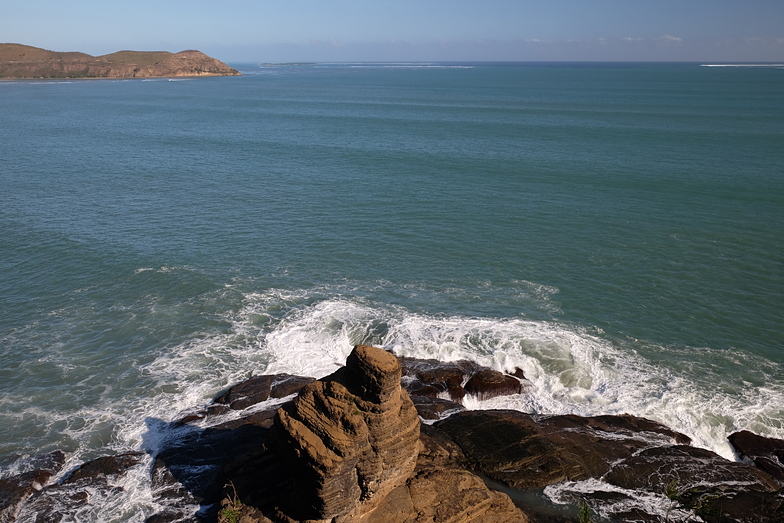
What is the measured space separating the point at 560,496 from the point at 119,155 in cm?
7986

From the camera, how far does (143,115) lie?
417ft

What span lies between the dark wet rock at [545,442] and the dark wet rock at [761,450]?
284 centimetres

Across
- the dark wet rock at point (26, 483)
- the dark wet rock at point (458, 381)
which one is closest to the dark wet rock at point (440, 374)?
the dark wet rock at point (458, 381)

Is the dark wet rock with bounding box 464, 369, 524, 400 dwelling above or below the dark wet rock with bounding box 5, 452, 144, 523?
above

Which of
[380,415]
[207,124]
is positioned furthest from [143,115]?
[380,415]

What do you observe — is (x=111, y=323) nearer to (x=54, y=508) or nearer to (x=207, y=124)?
(x=54, y=508)

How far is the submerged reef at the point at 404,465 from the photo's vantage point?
1802 centimetres

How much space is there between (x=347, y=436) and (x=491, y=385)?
13697 mm

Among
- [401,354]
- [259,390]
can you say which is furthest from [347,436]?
[401,354]

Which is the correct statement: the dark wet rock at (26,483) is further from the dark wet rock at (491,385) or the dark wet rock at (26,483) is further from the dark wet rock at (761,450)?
the dark wet rock at (761,450)

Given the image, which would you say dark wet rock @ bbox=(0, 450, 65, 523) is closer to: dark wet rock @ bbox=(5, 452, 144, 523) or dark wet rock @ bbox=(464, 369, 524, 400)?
dark wet rock @ bbox=(5, 452, 144, 523)

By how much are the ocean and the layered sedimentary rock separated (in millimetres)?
8317

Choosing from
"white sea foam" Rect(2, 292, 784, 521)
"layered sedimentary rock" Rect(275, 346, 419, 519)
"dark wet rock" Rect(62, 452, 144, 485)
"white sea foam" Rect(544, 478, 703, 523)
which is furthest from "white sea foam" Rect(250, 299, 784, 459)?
"layered sedimentary rock" Rect(275, 346, 419, 519)

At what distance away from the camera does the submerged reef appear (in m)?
18.0
